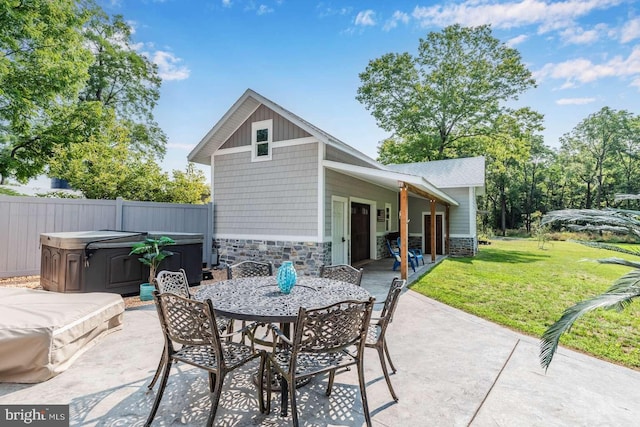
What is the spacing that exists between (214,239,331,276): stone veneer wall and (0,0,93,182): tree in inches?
258

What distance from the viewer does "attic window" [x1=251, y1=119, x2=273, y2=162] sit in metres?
8.09

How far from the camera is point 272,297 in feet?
9.14

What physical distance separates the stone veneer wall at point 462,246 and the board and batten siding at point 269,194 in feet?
28.1

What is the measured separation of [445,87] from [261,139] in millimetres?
17013

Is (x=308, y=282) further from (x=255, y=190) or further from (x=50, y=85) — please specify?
(x=50, y=85)

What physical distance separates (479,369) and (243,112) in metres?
7.51

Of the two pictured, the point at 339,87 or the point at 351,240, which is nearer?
the point at 351,240

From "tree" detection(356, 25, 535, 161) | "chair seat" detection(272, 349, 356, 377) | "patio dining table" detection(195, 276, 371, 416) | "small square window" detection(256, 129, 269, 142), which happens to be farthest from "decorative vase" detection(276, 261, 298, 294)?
"tree" detection(356, 25, 535, 161)

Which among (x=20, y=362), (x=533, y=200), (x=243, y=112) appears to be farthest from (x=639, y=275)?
(x=533, y=200)

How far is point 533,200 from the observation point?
3306cm

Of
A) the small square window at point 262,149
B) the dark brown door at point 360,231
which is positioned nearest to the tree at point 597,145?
the dark brown door at point 360,231

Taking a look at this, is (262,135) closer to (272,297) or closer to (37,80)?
(272,297)

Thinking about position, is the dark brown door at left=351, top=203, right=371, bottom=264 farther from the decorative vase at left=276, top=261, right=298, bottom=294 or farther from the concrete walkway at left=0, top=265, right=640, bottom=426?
Answer: the decorative vase at left=276, top=261, right=298, bottom=294

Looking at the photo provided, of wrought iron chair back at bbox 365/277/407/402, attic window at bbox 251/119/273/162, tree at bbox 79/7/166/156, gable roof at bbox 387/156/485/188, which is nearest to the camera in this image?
wrought iron chair back at bbox 365/277/407/402
